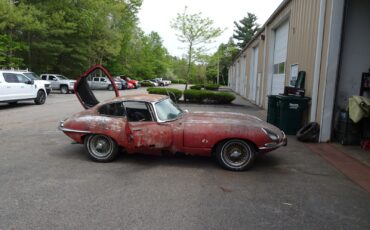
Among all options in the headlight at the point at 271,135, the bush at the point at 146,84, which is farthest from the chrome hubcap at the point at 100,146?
the bush at the point at 146,84

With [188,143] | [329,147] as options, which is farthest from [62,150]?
[329,147]

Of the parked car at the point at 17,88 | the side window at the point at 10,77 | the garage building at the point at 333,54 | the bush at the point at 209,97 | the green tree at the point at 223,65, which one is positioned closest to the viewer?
the garage building at the point at 333,54

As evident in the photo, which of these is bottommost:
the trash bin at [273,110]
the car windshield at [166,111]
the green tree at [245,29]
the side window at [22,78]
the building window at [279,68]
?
the trash bin at [273,110]

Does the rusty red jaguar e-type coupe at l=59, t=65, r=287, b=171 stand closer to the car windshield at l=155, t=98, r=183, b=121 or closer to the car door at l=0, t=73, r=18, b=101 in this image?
the car windshield at l=155, t=98, r=183, b=121

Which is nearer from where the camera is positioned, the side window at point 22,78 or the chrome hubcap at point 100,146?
the chrome hubcap at point 100,146

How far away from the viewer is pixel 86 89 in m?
6.70

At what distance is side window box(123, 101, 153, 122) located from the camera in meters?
5.69

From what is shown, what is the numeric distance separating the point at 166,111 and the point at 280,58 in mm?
9438

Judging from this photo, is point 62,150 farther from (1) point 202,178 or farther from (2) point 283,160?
(2) point 283,160

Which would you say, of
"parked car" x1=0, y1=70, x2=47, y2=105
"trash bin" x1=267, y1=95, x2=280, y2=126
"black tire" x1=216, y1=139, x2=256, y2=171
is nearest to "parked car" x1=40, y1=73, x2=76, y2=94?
"parked car" x1=0, y1=70, x2=47, y2=105

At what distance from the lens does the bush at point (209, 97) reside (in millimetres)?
17859

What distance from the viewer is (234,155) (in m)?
5.34

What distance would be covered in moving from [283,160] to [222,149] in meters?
1.60

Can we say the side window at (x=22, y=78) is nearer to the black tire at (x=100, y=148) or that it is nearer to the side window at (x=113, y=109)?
the side window at (x=113, y=109)
